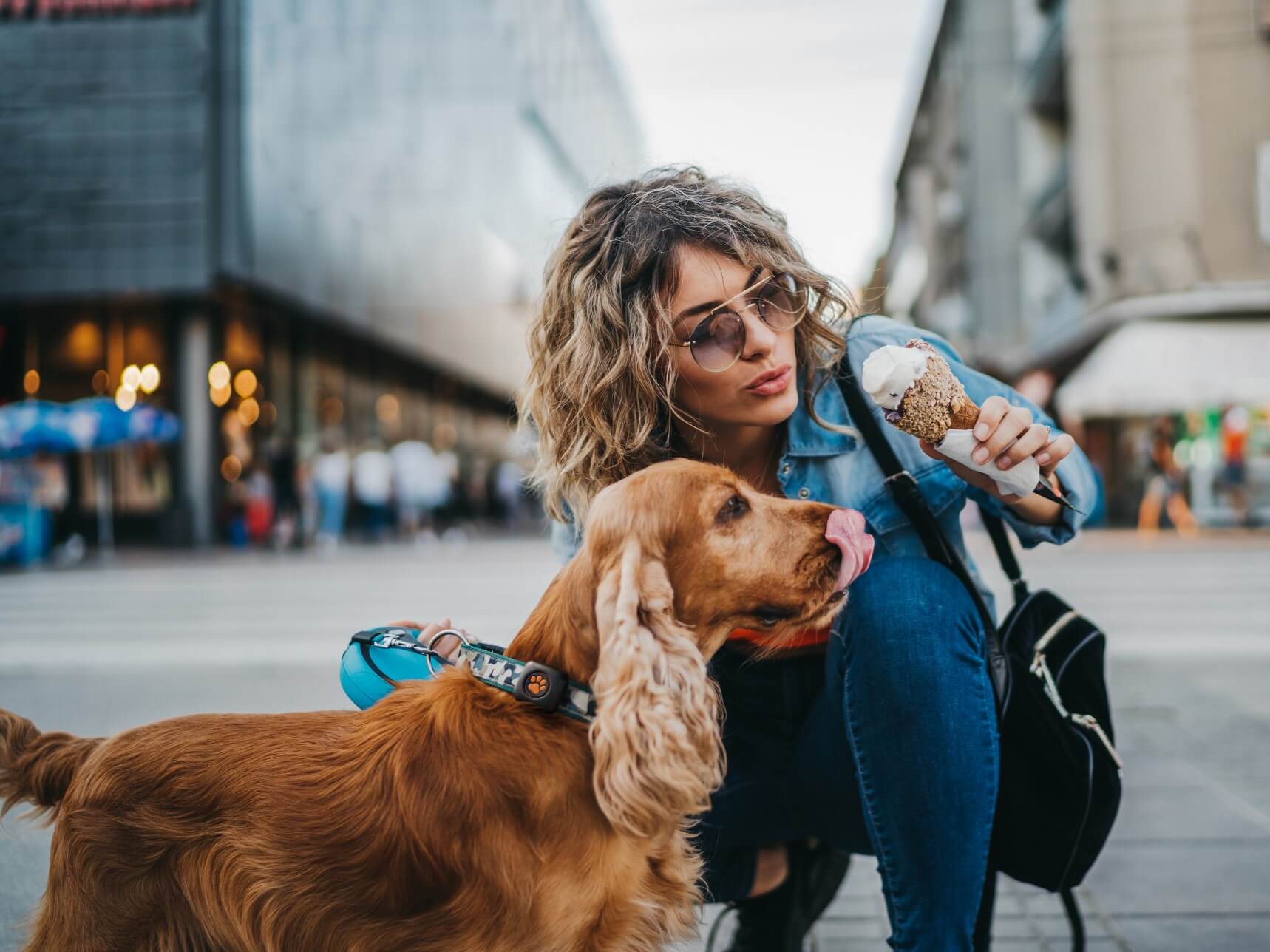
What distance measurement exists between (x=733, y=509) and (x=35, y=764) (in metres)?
1.39

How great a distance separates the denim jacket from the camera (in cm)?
226

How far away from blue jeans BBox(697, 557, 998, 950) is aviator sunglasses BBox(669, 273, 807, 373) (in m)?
0.57

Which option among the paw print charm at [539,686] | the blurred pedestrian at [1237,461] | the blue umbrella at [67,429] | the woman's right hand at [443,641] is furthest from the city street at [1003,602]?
the blurred pedestrian at [1237,461]

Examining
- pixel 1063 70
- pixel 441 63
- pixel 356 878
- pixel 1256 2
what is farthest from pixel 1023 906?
pixel 441 63

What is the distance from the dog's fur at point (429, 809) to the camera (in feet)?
5.60

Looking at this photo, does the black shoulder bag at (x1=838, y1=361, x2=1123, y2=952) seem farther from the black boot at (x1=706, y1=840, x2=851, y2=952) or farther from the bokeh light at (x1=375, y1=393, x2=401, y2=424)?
the bokeh light at (x1=375, y1=393, x2=401, y2=424)

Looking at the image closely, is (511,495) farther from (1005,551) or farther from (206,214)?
(1005,551)

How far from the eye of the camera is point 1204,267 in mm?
16844

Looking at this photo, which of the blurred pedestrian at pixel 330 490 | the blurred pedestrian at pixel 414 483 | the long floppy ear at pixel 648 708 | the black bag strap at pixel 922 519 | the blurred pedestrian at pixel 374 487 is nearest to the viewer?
the long floppy ear at pixel 648 708

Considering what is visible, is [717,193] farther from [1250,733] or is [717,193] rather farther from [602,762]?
[1250,733]

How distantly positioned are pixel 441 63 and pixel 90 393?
42.6 feet

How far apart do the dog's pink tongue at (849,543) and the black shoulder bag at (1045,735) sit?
31 centimetres

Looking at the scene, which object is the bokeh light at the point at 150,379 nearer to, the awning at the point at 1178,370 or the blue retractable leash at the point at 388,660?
the awning at the point at 1178,370

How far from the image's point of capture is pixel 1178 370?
16578 millimetres
